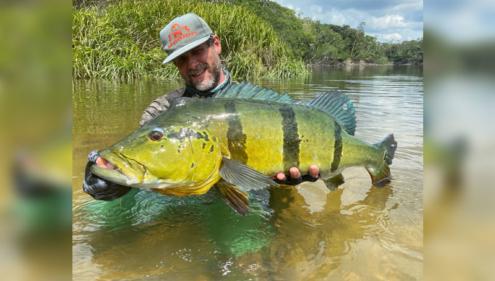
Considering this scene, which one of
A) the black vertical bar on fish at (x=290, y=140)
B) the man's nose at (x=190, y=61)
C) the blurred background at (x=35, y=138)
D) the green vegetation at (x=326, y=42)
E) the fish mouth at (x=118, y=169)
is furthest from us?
the green vegetation at (x=326, y=42)

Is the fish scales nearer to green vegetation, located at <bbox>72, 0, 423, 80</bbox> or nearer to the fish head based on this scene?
the fish head

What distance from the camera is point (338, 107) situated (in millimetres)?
3051

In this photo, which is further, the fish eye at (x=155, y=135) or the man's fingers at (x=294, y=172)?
the man's fingers at (x=294, y=172)

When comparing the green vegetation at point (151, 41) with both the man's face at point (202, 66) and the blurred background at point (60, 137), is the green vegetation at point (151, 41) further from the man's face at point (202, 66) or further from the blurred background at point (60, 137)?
the blurred background at point (60, 137)

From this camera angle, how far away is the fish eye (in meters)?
2.35

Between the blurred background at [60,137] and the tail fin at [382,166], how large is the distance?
5.11 feet

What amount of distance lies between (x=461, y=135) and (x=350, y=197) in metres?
2.79

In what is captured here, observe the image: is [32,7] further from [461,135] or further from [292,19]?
[292,19]

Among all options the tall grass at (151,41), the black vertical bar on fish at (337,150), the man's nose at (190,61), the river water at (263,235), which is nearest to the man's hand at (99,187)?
the river water at (263,235)

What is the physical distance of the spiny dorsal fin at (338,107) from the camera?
300 centimetres

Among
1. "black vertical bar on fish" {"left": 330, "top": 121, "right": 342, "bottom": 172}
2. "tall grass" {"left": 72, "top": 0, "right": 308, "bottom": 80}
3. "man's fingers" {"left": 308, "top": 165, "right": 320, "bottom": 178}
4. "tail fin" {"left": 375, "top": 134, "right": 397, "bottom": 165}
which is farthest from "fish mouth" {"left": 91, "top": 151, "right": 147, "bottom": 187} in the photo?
"tall grass" {"left": 72, "top": 0, "right": 308, "bottom": 80}

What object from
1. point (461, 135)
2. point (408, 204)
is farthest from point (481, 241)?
point (408, 204)

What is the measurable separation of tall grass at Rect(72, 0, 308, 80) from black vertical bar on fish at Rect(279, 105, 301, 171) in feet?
39.5

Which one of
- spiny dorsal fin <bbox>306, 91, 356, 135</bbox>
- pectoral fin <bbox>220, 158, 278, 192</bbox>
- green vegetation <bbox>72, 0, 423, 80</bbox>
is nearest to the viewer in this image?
pectoral fin <bbox>220, 158, 278, 192</bbox>
